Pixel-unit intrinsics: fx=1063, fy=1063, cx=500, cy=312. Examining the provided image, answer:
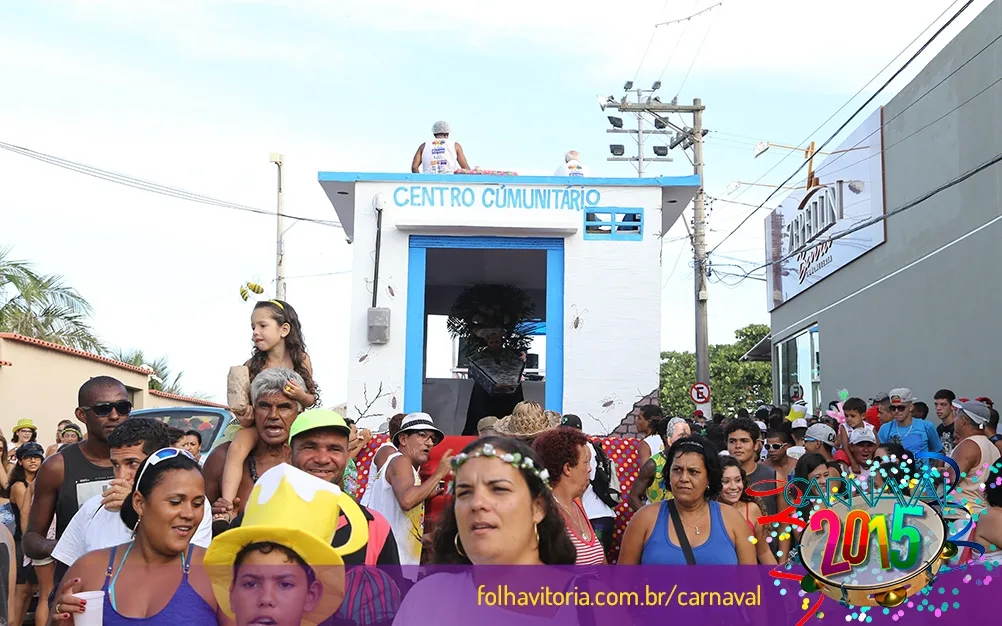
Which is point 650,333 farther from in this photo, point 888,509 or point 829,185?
point 829,185

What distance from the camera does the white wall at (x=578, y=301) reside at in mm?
11234

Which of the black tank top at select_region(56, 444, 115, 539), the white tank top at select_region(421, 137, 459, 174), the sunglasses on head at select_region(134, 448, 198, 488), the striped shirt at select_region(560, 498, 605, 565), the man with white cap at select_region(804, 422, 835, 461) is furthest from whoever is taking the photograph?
the white tank top at select_region(421, 137, 459, 174)

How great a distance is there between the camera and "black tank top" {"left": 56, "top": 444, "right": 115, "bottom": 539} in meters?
5.18

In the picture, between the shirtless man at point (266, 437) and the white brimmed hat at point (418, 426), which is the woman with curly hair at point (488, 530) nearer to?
the shirtless man at point (266, 437)

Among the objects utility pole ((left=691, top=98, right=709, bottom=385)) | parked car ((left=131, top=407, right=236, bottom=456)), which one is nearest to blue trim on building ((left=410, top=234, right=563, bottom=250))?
parked car ((left=131, top=407, right=236, bottom=456))

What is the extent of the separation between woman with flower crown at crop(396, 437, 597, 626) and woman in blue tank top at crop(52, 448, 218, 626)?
785 mm

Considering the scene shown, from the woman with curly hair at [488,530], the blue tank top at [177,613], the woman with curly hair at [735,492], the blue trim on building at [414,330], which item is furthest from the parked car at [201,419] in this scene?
the woman with curly hair at [488,530]

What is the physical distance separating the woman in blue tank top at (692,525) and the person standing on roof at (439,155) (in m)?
7.41

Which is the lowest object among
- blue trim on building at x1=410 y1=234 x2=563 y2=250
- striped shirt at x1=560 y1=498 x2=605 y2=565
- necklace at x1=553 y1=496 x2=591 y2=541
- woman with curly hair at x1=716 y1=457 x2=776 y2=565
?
striped shirt at x1=560 y1=498 x2=605 y2=565

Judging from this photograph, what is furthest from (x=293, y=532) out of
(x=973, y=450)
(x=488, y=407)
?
(x=488, y=407)

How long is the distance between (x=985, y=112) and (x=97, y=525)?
45.4ft

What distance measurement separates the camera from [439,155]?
12117 millimetres

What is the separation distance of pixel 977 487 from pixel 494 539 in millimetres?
3172

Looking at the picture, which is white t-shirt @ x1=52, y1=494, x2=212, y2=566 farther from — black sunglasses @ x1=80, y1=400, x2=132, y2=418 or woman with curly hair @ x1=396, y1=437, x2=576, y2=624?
woman with curly hair @ x1=396, y1=437, x2=576, y2=624
